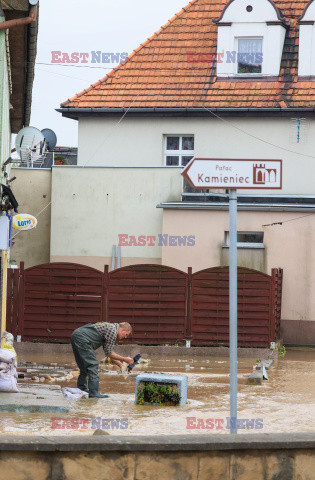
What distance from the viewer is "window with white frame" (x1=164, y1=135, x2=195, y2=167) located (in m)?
30.2

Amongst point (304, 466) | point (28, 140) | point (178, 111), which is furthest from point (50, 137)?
point (304, 466)

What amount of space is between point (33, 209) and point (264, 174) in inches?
851

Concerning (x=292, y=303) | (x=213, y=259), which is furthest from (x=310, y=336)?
(x=213, y=259)

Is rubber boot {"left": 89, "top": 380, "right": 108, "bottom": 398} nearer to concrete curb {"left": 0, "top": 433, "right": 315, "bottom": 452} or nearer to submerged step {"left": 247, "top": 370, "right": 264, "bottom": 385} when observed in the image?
submerged step {"left": 247, "top": 370, "right": 264, "bottom": 385}

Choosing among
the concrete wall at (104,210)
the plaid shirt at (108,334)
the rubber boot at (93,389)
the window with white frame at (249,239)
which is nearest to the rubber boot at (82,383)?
the rubber boot at (93,389)

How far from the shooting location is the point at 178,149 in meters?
30.4

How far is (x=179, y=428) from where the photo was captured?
38.9 ft

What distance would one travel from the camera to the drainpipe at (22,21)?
1675 cm

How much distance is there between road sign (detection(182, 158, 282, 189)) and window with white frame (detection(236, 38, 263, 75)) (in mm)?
22263

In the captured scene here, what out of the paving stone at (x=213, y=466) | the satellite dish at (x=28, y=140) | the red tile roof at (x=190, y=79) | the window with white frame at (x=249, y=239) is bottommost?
the paving stone at (x=213, y=466)

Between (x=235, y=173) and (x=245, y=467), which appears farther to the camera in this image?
(x=235, y=173)

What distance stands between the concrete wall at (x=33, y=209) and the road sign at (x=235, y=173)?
836 inches

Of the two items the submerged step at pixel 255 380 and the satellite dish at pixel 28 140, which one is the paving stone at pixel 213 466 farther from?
the satellite dish at pixel 28 140

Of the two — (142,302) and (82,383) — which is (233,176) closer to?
(82,383)
